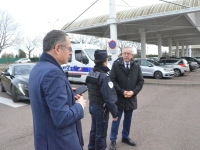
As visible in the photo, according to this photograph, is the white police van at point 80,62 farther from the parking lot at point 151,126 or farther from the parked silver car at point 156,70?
the parked silver car at point 156,70

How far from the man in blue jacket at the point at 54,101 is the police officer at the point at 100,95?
1135 millimetres

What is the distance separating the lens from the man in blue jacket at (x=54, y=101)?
155 centimetres

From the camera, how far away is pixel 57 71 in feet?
5.25

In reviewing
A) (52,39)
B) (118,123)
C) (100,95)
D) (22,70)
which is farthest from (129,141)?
(22,70)

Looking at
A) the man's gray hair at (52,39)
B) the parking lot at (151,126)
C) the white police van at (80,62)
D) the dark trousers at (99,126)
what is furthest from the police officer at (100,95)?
the white police van at (80,62)

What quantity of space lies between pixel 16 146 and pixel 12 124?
4.83ft

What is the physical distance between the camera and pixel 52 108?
154 cm

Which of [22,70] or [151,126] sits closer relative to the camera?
[151,126]

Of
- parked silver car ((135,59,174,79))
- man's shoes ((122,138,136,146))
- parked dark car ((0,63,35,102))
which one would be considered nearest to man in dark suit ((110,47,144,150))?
man's shoes ((122,138,136,146))

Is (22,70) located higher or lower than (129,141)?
higher

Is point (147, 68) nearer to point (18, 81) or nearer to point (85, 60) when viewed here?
point (85, 60)

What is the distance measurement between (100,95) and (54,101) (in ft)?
4.99

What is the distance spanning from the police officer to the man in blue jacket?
1.13 meters

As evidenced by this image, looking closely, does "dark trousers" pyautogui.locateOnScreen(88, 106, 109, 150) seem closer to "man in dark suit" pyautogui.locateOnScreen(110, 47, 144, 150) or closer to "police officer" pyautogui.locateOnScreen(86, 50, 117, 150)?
"police officer" pyautogui.locateOnScreen(86, 50, 117, 150)
